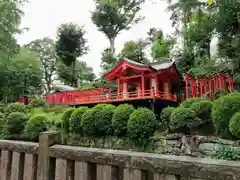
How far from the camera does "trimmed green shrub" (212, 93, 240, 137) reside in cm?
546

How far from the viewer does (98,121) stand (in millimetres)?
7363

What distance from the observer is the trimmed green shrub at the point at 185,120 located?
6258mm

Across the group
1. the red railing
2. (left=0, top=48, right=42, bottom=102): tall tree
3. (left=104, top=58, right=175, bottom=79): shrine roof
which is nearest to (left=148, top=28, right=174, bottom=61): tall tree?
(left=104, top=58, right=175, bottom=79): shrine roof

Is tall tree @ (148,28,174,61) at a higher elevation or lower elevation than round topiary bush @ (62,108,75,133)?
higher

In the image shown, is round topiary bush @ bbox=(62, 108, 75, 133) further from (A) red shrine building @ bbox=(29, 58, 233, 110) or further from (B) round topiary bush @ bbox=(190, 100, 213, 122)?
(B) round topiary bush @ bbox=(190, 100, 213, 122)

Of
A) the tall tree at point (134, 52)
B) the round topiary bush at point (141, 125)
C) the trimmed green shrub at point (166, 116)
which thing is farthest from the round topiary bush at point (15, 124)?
the tall tree at point (134, 52)

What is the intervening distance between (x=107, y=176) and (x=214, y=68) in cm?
1093

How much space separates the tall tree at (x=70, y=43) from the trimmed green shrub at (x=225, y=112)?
18067 mm

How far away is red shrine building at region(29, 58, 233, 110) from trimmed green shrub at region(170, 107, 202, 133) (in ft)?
11.2

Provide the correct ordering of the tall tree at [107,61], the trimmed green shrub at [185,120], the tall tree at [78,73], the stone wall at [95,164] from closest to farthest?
the stone wall at [95,164] → the trimmed green shrub at [185,120] → the tall tree at [107,61] → the tall tree at [78,73]

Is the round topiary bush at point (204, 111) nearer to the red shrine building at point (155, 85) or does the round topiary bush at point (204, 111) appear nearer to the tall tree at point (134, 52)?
the red shrine building at point (155, 85)

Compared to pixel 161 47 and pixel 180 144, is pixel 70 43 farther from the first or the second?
pixel 180 144

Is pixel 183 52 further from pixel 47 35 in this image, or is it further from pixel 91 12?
pixel 47 35

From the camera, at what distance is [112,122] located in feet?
23.6
